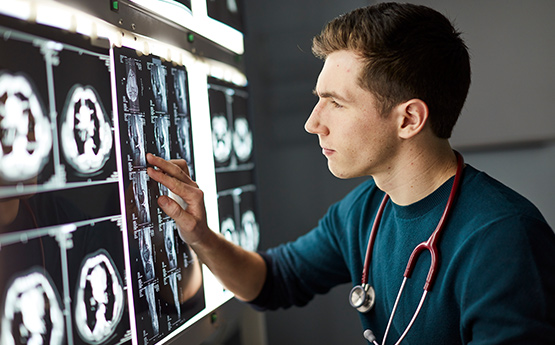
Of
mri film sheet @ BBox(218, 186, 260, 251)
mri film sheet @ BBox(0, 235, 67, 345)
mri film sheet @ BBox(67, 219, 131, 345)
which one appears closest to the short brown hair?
mri film sheet @ BBox(218, 186, 260, 251)

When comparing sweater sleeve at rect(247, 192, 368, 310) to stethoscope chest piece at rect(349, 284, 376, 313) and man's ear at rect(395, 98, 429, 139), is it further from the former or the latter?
man's ear at rect(395, 98, 429, 139)

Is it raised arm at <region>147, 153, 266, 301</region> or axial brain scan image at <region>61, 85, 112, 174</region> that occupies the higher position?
axial brain scan image at <region>61, 85, 112, 174</region>

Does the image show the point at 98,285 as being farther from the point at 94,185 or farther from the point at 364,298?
the point at 364,298

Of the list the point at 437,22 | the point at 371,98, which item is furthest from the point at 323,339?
the point at 437,22

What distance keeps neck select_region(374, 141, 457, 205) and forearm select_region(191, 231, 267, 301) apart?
0.43 meters

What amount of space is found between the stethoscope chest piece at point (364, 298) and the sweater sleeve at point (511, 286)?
0.85 ft

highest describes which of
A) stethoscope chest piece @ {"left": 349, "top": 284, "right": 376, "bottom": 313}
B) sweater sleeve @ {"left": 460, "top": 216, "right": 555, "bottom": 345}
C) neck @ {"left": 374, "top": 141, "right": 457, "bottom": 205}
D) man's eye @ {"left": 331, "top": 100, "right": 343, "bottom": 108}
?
man's eye @ {"left": 331, "top": 100, "right": 343, "bottom": 108}

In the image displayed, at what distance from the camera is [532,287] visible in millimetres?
965

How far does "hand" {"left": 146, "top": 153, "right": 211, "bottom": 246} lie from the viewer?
1.06 metres

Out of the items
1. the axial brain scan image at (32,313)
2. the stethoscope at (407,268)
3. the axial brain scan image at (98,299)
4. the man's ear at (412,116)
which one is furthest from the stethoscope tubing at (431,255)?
the axial brain scan image at (32,313)

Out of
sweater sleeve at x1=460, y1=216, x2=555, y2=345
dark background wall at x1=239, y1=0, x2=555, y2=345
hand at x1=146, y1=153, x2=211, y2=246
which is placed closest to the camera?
sweater sleeve at x1=460, y1=216, x2=555, y2=345

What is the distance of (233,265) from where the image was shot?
1.33 m

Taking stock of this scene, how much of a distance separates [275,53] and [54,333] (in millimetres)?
1434

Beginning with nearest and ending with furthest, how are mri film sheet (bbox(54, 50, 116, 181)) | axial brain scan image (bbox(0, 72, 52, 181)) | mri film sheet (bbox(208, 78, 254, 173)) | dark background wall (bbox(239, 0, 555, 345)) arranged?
axial brain scan image (bbox(0, 72, 52, 181)), mri film sheet (bbox(54, 50, 116, 181)), mri film sheet (bbox(208, 78, 254, 173)), dark background wall (bbox(239, 0, 555, 345))
